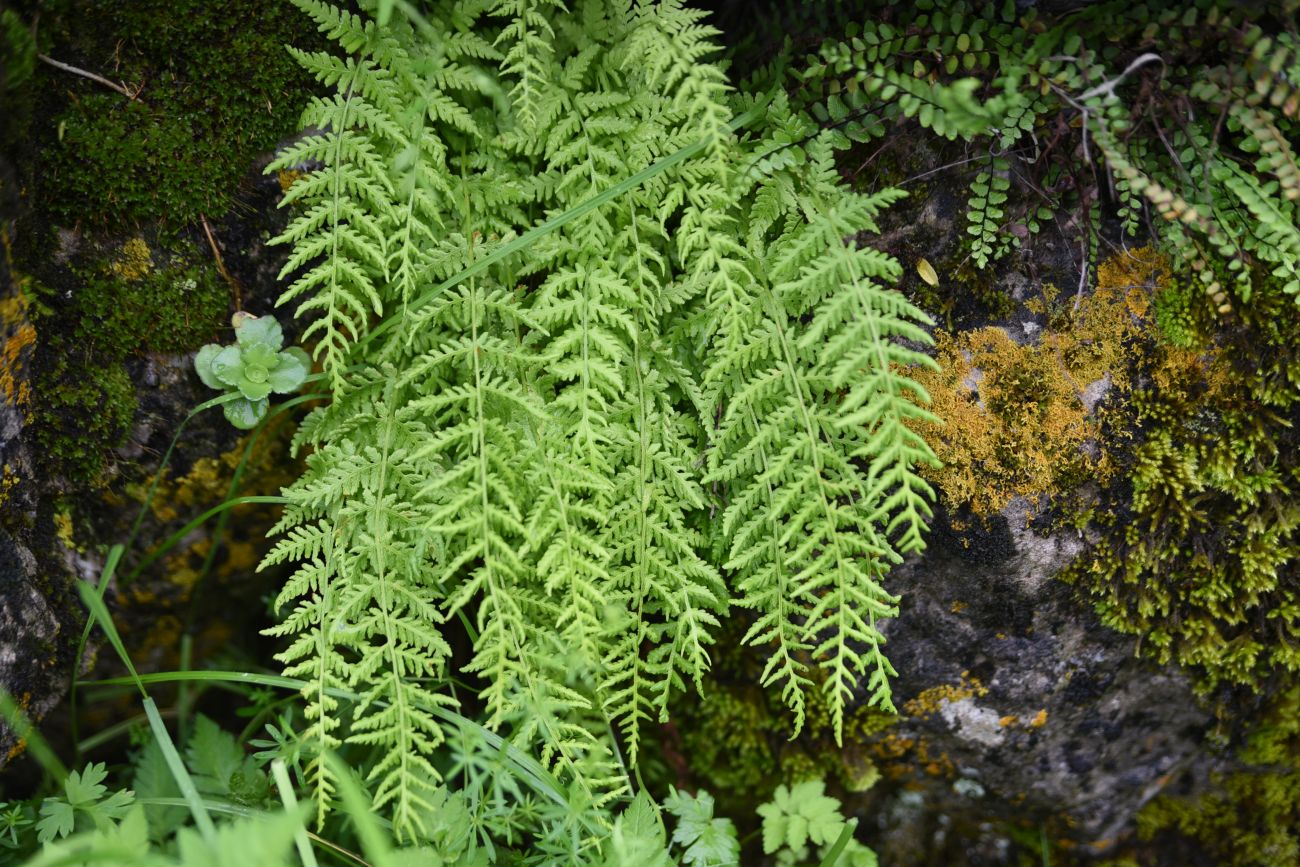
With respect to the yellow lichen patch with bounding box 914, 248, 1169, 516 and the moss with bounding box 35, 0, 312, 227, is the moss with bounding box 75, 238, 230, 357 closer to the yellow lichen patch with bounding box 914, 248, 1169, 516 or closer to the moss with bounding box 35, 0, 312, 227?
the moss with bounding box 35, 0, 312, 227

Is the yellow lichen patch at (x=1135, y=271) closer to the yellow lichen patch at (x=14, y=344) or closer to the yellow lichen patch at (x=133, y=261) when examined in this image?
the yellow lichen patch at (x=133, y=261)

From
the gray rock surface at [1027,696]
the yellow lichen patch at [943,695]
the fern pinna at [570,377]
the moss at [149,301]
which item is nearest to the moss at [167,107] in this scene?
the moss at [149,301]

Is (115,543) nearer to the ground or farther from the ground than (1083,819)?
nearer to the ground

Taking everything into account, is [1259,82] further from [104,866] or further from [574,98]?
[104,866]

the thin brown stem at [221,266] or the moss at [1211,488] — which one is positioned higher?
the moss at [1211,488]

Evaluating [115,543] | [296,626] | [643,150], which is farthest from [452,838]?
[643,150]

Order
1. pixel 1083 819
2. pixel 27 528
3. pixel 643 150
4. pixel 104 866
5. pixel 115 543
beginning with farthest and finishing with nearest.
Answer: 1. pixel 1083 819
2. pixel 115 543
3. pixel 27 528
4. pixel 643 150
5. pixel 104 866
